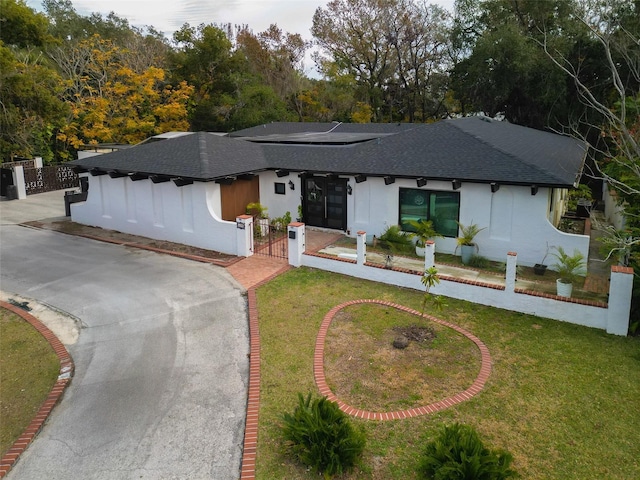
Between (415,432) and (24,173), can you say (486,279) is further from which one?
(24,173)

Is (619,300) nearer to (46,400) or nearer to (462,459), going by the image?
(462,459)

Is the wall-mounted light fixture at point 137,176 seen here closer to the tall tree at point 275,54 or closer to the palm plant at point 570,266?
the palm plant at point 570,266

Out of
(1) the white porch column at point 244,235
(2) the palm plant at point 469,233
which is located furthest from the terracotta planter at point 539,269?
(1) the white porch column at point 244,235

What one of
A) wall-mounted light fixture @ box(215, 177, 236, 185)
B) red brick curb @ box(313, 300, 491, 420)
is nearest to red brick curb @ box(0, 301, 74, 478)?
red brick curb @ box(313, 300, 491, 420)

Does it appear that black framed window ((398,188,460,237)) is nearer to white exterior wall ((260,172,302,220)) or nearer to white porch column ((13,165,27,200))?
white exterior wall ((260,172,302,220))

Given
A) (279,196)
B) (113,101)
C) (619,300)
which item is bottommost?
(619,300)

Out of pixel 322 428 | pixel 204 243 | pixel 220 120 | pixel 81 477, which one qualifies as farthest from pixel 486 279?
pixel 220 120

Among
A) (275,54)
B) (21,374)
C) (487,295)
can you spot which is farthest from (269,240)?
(275,54)

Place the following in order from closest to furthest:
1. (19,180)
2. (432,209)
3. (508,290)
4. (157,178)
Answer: (508,290)
(432,209)
(157,178)
(19,180)
